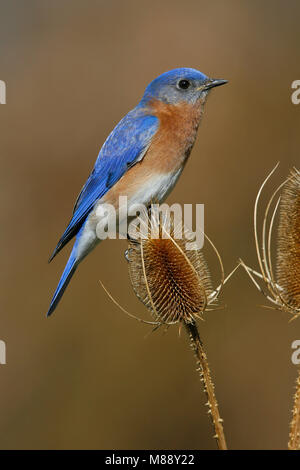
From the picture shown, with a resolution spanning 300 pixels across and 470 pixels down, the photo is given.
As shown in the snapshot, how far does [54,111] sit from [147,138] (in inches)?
102

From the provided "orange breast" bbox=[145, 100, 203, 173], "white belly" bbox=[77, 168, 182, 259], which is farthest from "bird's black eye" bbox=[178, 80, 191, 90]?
"white belly" bbox=[77, 168, 182, 259]

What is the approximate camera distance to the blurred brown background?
21.7 ft

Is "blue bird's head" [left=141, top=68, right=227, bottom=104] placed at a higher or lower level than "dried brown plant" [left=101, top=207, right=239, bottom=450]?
higher

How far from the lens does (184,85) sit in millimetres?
5504

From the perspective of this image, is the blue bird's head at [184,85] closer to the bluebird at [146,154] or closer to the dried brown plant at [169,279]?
the bluebird at [146,154]

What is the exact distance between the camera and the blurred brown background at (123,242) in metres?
6.61

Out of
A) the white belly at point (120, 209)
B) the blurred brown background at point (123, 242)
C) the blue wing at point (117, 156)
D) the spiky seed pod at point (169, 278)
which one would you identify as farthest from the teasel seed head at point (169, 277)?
the blurred brown background at point (123, 242)

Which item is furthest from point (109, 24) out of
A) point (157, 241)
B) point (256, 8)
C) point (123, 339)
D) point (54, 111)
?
point (157, 241)

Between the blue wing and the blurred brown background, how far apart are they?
1682mm

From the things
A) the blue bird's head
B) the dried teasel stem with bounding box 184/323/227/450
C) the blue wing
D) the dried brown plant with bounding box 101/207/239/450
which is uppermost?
the blue bird's head

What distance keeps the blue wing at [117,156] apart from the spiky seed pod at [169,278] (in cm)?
139

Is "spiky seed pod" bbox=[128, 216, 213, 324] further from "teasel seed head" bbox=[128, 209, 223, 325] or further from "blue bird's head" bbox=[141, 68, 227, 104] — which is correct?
"blue bird's head" bbox=[141, 68, 227, 104]

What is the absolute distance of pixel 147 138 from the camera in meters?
5.28

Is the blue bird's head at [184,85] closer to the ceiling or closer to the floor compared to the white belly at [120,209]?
closer to the ceiling
